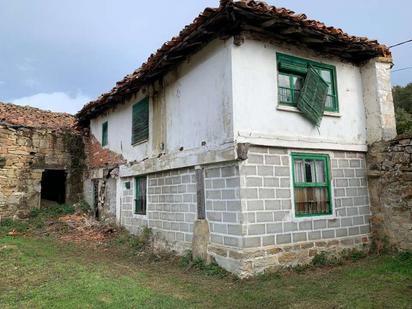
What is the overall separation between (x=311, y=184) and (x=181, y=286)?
3434 mm

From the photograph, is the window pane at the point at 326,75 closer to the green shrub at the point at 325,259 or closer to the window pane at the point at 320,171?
the window pane at the point at 320,171

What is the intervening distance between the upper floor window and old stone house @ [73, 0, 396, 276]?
0.08 feet

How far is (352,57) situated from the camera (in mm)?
8648

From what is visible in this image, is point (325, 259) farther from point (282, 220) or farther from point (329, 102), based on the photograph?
point (329, 102)

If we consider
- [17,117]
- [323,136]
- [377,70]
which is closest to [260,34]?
→ [323,136]

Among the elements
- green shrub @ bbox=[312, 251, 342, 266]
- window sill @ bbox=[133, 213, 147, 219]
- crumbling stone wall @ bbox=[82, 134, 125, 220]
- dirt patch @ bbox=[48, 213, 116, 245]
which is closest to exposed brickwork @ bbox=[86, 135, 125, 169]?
crumbling stone wall @ bbox=[82, 134, 125, 220]

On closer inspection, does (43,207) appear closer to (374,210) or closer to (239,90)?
(239,90)

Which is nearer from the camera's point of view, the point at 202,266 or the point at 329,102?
the point at 202,266

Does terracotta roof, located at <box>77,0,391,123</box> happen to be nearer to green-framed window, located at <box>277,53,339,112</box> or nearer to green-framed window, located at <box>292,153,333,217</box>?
green-framed window, located at <box>277,53,339,112</box>

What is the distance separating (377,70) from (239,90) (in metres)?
3.95

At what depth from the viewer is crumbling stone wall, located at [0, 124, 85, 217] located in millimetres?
12664

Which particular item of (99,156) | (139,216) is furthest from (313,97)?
(99,156)

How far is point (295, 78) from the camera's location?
781 cm

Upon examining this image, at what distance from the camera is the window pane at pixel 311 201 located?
7.38 meters
